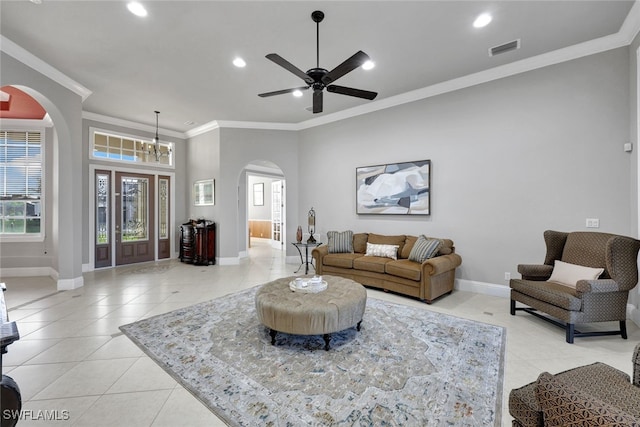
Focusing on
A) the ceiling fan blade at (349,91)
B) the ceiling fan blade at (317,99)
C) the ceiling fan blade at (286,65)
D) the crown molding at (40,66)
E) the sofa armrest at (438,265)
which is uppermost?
the crown molding at (40,66)

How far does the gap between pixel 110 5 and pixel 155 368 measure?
3.62 metres

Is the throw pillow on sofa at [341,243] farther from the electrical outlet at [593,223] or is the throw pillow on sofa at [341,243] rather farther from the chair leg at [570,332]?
the electrical outlet at [593,223]

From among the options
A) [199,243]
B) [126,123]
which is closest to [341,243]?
[199,243]

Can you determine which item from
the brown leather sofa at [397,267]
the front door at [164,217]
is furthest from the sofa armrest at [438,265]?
the front door at [164,217]

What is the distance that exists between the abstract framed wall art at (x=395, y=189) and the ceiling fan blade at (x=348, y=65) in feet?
8.63

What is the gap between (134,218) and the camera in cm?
683

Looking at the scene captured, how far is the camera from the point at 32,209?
5684 millimetres

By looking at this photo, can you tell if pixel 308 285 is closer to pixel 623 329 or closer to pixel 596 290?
pixel 596 290

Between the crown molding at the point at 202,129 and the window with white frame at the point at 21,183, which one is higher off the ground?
the crown molding at the point at 202,129

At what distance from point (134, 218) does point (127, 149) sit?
1.68m

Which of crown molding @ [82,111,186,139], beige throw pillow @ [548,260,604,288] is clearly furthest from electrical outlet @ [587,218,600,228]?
crown molding @ [82,111,186,139]

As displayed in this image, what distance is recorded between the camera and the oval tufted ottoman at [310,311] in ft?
8.48

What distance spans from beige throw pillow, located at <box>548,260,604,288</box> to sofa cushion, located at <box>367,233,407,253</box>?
2.06 m

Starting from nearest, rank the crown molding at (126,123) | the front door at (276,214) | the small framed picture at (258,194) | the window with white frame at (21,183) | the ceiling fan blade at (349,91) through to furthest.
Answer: the ceiling fan blade at (349,91) < the window with white frame at (21,183) < the crown molding at (126,123) < the front door at (276,214) < the small framed picture at (258,194)
